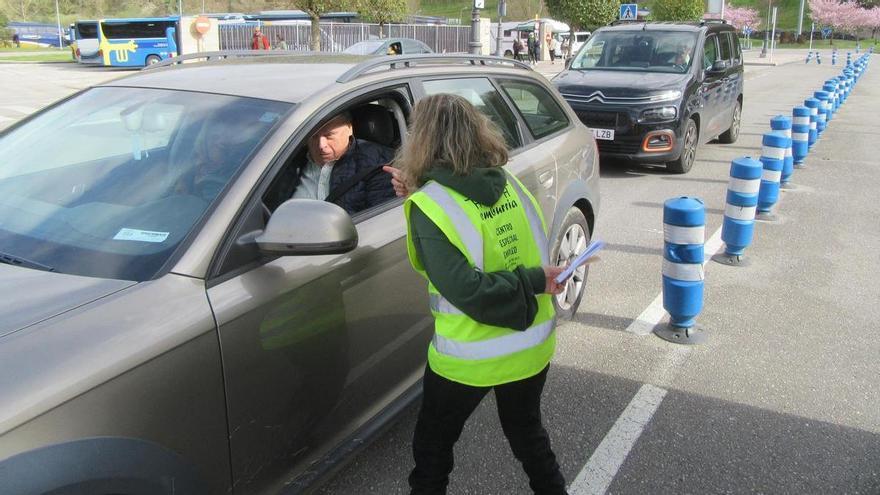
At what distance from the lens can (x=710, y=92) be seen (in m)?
10.2

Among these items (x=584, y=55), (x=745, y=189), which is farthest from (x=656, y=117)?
(x=745, y=189)

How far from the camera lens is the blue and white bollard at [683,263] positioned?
4094mm

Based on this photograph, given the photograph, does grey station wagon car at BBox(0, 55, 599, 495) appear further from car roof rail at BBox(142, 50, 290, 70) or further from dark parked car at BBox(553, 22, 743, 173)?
dark parked car at BBox(553, 22, 743, 173)

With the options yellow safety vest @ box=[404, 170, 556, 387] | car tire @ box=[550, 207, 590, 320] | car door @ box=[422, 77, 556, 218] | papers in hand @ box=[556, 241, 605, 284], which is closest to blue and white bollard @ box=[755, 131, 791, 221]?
car tire @ box=[550, 207, 590, 320]

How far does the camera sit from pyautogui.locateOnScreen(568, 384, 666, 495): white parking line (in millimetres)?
2967

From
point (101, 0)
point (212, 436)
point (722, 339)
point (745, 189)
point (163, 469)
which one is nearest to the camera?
point (163, 469)

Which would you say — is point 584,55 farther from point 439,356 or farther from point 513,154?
point 439,356

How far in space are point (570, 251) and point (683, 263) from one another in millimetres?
653

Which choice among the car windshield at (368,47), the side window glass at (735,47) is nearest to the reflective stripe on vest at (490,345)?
the side window glass at (735,47)

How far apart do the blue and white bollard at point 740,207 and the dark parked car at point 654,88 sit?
3.43 meters

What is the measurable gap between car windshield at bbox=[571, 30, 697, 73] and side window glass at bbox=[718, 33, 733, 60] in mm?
1172

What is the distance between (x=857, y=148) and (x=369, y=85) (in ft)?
39.4

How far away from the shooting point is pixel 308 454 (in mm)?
2402

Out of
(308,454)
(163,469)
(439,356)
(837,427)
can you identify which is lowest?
(837,427)
